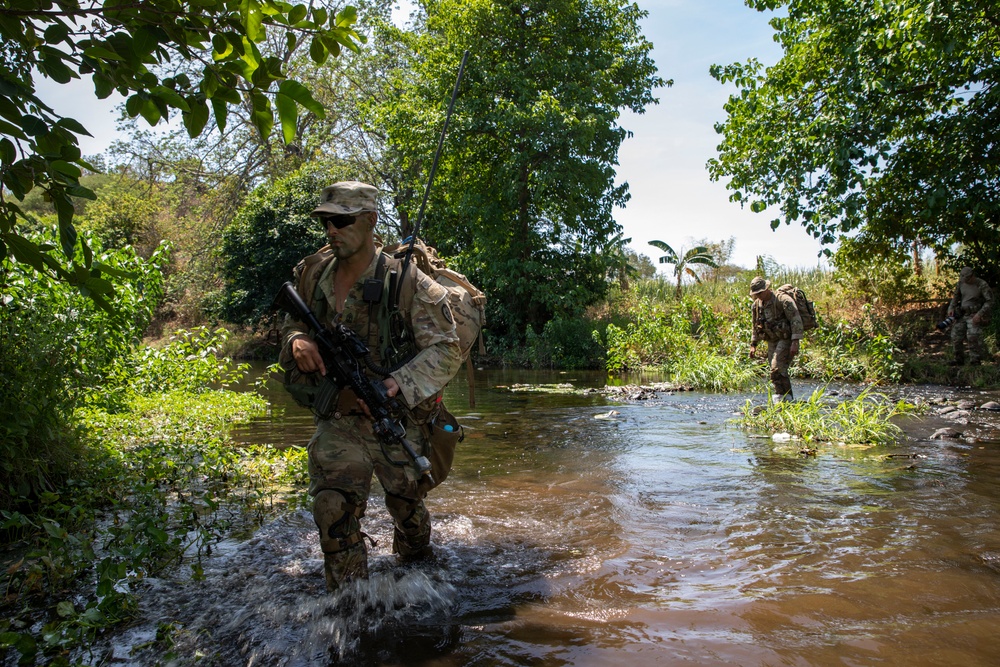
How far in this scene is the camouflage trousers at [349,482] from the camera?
336 cm

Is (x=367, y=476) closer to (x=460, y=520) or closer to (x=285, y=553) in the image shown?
(x=285, y=553)

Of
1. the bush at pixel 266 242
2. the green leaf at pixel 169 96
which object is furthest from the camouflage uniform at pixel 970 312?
the bush at pixel 266 242

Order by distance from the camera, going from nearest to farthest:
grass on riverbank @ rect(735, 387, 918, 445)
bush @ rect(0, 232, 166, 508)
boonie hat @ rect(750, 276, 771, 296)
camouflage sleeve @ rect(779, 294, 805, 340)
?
bush @ rect(0, 232, 166, 508), grass on riverbank @ rect(735, 387, 918, 445), camouflage sleeve @ rect(779, 294, 805, 340), boonie hat @ rect(750, 276, 771, 296)

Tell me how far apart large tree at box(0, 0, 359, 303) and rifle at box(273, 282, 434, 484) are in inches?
38.9

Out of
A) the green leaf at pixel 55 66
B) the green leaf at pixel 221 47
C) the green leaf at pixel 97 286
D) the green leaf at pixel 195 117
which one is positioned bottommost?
the green leaf at pixel 97 286

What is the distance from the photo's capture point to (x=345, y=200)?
142 inches

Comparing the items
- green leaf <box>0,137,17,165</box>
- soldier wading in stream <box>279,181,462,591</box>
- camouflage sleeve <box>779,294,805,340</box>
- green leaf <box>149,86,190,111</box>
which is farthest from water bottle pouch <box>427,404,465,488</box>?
camouflage sleeve <box>779,294,805,340</box>

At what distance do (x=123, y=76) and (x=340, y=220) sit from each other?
112 cm

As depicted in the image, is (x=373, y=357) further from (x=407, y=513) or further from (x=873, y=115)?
(x=873, y=115)

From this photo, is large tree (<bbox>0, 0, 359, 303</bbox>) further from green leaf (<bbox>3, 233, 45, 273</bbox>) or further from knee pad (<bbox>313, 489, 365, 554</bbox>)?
knee pad (<bbox>313, 489, 365, 554</bbox>)

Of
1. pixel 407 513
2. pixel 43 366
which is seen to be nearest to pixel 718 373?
pixel 407 513

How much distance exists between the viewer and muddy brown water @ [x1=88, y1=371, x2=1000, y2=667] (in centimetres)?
293

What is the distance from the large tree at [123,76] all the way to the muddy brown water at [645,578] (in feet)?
5.69

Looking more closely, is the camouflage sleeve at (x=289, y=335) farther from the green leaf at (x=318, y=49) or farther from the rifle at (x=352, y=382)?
the green leaf at (x=318, y=49)
